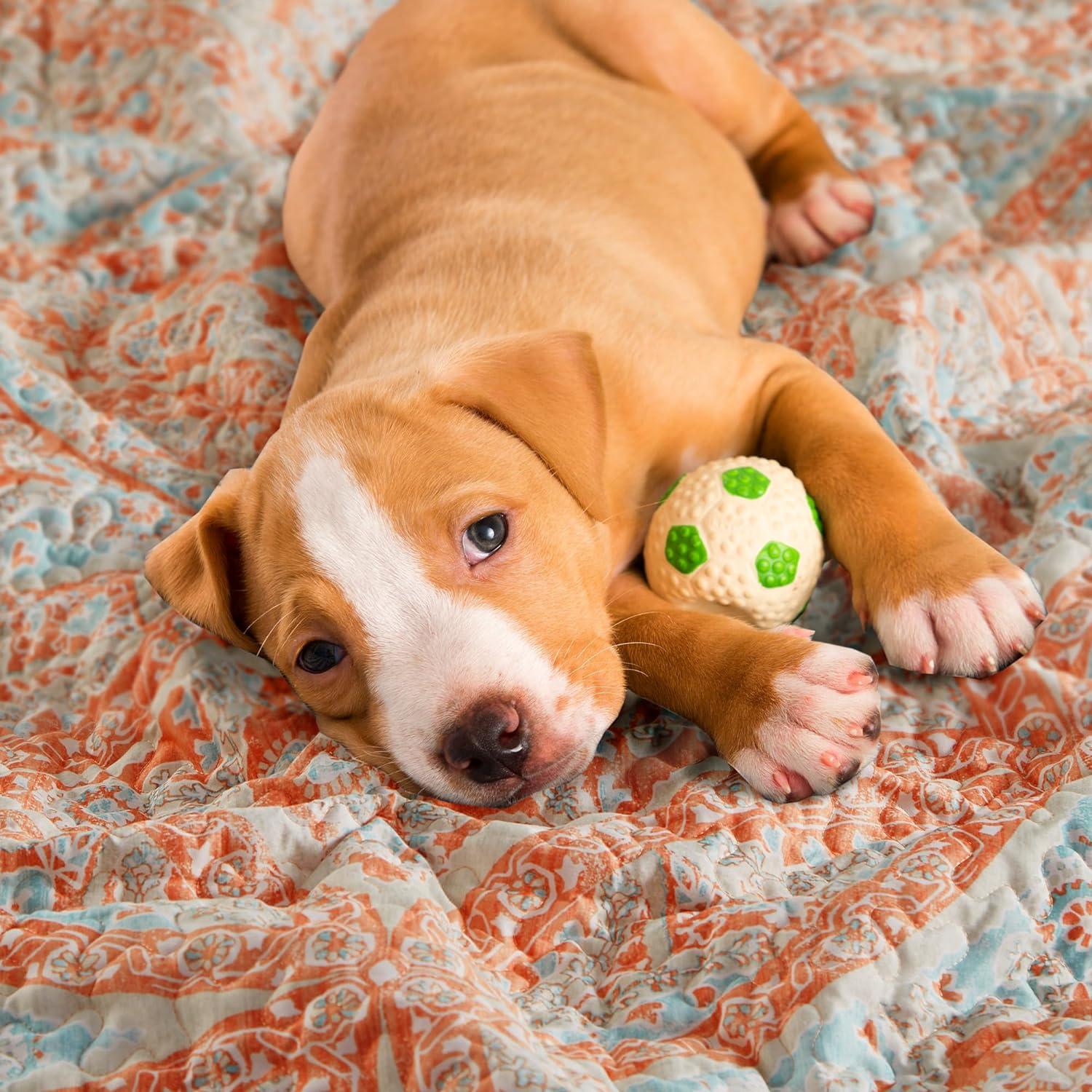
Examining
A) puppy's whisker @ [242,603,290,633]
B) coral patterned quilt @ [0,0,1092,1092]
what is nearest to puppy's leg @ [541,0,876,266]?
coral patterned quilt @ [0,0,1092,1092]

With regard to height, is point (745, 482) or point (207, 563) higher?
point (745, 482)

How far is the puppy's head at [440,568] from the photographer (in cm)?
218

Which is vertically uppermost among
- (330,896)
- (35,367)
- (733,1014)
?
(733,1014)

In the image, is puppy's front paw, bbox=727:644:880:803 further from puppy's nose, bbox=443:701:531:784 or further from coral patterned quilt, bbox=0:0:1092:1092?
puppy's nose, bbox=443:701:531:784

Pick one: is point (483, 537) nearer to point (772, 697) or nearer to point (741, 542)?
point (741, 542)

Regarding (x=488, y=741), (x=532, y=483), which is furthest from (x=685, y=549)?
(x=488, y=741)

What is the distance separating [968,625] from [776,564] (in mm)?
393

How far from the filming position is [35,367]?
12.0ft

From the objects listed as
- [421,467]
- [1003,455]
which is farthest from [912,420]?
[421,467]

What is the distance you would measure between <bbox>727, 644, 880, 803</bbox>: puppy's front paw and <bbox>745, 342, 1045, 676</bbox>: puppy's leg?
237 mm

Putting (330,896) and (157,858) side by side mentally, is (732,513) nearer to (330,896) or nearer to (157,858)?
(330,896)

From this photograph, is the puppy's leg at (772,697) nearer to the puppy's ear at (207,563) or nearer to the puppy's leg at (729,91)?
the puppy's ear at (207,563)

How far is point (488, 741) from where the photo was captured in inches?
82.8

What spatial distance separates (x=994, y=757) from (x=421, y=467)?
1.24m
